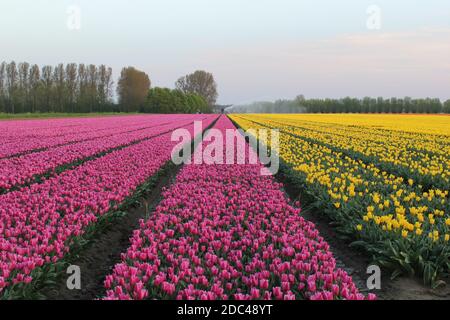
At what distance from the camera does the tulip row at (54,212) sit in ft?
15.1

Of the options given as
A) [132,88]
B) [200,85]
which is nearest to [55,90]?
[132,88]

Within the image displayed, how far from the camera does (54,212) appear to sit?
639 centimetres

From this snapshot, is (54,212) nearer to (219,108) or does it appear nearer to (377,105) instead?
(377,105)

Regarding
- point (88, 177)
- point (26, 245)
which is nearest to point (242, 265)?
point (26, 245)

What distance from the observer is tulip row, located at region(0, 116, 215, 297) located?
15.1 feet

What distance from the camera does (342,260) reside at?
5.84m

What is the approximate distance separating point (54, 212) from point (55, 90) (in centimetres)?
9226

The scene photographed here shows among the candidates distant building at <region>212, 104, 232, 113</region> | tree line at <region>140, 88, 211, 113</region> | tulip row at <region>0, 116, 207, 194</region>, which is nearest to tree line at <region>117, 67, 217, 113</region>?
tree line at <region>140, 88, 211, 113</region>

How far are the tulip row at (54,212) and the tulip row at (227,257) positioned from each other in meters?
0.93

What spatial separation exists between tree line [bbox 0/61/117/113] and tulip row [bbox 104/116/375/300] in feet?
285

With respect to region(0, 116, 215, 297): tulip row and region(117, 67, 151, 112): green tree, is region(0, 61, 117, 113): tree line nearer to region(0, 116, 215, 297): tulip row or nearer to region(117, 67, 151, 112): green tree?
region(117, 67, 151, 112): green tree

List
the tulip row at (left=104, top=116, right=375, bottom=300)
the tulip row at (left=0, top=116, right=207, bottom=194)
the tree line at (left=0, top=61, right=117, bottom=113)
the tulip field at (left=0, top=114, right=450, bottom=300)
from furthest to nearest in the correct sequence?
the tree line at (left=0, top=61, right=117, bottom=113) < the tulip row at (left=0, top=116, right=207, bottom=194) < the tulip field at (left=0, top=114, right=450, bottom=300) < the tulip row at (left=104, top=116, right=375, bottom=300)

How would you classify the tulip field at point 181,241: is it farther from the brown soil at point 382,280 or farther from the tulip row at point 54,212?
the brown soil at point 382,280
